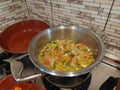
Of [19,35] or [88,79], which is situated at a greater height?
[19,35]

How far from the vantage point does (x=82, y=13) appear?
2.42 feet

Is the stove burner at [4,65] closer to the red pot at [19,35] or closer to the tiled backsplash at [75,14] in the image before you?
the red pot at [19,35]

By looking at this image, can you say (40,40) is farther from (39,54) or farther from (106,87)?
(106,87)

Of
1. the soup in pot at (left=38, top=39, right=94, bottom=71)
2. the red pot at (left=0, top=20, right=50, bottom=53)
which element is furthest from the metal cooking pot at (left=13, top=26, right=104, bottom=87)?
the red pot at (left=0, top=20, right=50, bottom=53)

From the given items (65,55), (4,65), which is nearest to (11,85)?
(4,65)

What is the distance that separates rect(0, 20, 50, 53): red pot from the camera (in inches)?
30.8

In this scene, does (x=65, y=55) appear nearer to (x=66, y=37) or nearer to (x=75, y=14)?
(x=66, y=37)

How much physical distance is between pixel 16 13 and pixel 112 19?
1.94 feet

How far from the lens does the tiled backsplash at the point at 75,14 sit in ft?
2.17

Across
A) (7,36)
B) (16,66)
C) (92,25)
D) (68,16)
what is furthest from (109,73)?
(7,36)

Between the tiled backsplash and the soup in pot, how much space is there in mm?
137

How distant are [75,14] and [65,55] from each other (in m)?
0.25

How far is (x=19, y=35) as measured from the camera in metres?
0.86

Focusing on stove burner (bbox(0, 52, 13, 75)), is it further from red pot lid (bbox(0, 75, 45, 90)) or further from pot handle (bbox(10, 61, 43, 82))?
pot handle (bbox(10, 61, 43, 82))
